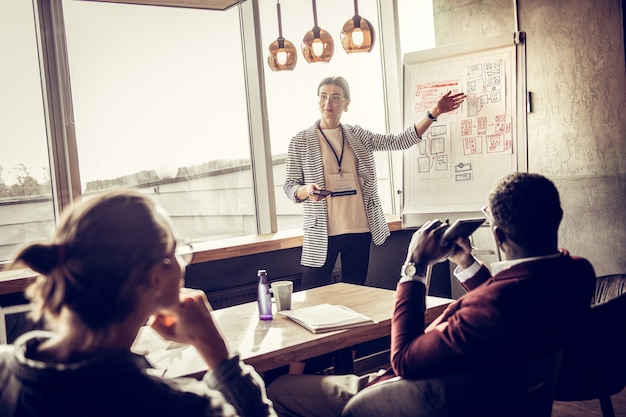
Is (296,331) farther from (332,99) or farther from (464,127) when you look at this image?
(464,127)

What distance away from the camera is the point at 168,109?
3.84m

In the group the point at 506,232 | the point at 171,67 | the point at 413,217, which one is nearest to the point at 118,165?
the point at 171,67

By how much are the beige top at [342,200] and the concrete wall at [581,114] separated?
1.11 m

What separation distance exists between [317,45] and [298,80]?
44.7 inches

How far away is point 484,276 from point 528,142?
2.14 metres

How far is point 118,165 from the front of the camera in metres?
3.65

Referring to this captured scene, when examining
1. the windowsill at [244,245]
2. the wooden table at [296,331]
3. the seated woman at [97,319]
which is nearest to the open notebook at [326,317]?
the wooden table at [296,331]

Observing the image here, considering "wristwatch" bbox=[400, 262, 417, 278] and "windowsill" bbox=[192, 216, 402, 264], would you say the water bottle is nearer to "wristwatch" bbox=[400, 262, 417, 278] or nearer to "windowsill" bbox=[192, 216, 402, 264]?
"wristwatch" bbox=[400, 262, 417, 278]

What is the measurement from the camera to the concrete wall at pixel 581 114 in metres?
3.39

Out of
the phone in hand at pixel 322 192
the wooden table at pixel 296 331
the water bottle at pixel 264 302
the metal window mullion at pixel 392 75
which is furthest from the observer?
the metal window mullion at pixel 392 75

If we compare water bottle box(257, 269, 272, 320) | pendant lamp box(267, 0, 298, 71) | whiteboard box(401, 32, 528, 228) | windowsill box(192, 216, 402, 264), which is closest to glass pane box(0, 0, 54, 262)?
windowsill box(192, 216, 402, 264)

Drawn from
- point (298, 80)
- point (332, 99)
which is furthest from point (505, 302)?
point (298, 80)

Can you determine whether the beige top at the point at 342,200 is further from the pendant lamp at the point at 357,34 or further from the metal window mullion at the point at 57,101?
the metal window mullion at the point at 57,101

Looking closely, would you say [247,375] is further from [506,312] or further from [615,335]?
[615,335]
